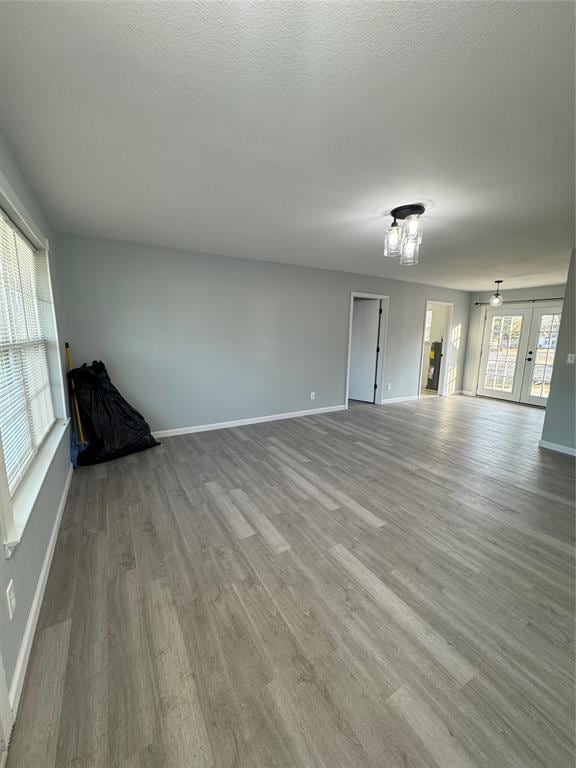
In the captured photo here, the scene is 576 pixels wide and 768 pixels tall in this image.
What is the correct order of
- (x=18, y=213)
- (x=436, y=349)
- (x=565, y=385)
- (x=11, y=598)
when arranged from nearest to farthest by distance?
(x=11, y=598) → (x=18, y=213) → (x=565, y=385) → (x=436, y=349)

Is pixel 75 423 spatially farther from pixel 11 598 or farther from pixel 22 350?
pixel 11 598

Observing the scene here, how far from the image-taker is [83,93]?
4.07 feet

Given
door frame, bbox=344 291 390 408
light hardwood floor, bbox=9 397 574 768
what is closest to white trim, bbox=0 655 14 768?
light hardwood floor, bbox=9 397 574 768

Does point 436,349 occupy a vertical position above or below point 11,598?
above

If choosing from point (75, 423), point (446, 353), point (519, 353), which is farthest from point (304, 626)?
point (519, 353)

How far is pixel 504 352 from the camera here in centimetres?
663

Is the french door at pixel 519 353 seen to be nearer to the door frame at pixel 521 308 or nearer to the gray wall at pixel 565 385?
the door frame at pixel 521 308

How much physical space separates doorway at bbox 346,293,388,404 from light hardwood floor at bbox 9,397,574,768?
326 cm

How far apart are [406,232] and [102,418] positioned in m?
3.46

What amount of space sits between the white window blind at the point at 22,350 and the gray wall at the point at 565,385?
208 inches

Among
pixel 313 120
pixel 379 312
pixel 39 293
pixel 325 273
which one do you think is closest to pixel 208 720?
pixel 313 120

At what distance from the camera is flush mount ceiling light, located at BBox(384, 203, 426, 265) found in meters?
2.29

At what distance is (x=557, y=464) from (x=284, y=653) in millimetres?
3708

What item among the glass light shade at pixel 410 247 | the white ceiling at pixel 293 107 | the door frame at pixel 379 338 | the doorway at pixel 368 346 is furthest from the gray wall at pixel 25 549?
the doorway at pixel 368 346
